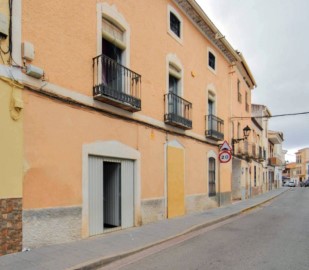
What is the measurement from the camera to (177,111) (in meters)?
12.5

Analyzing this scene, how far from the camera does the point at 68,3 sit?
762 centimetres

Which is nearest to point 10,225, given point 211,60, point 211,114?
point 211,114

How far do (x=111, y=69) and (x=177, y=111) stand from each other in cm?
412

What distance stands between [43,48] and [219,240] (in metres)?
5.98

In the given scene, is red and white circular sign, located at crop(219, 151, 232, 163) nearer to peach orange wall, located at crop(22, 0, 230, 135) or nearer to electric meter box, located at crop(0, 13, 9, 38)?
peach orange wall, located at crop(22, 0, 230, 135)

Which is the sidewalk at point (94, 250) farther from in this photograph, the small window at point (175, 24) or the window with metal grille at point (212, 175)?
the small window at point (175, 24)

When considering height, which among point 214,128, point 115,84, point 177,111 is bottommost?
point 214,128

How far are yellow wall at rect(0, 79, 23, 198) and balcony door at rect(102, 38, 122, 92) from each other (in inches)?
114

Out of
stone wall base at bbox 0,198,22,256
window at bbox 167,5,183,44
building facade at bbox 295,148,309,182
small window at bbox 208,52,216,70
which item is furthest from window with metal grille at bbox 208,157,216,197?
building facade at bbox 295,148,309,182

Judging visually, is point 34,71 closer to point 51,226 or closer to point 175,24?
point 51,226

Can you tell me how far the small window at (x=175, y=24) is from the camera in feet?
41.7

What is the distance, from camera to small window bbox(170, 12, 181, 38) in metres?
12.7

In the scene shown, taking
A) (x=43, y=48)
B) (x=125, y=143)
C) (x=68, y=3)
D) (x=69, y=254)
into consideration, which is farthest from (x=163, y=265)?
(x=68, y=3)

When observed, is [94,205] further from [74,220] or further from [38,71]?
[38,71]
